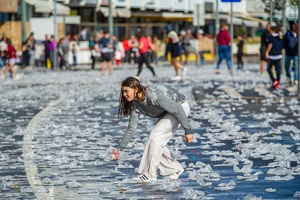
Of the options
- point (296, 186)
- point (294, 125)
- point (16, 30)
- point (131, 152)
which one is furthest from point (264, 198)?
point (16, 30)

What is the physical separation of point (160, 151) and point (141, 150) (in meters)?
3.37

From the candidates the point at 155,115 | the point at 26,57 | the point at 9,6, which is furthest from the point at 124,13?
the point at 155,115

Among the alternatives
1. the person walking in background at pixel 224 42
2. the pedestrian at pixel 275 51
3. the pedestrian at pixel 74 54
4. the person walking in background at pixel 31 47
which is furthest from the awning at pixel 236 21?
the pedestrian at pixel 275 51

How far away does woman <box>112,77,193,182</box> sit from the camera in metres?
10.5

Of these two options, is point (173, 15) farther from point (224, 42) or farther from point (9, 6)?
point (224, 42)

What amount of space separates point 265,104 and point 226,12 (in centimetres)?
7332

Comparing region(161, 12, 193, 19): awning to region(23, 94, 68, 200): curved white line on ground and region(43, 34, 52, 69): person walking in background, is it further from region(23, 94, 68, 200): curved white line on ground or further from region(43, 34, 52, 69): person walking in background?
region(23, 94, 68, 200): curved white line on ground

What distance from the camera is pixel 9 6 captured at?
60312 millimetres

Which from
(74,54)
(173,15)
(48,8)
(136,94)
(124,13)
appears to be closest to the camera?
(136,94)

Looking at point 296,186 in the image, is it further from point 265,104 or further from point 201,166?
point 265,104

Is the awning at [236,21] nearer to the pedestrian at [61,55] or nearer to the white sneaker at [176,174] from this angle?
the pedestrian at [61,55]

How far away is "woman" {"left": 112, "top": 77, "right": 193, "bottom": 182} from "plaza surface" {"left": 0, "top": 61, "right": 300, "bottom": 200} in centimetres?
19

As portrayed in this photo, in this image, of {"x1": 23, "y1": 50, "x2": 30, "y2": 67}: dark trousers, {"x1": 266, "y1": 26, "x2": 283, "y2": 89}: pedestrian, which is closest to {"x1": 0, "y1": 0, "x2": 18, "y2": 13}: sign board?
{"x1": 23, "y1": 50, "x2": 30, "y2": 67}: dark trousers

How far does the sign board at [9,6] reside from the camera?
196ft
